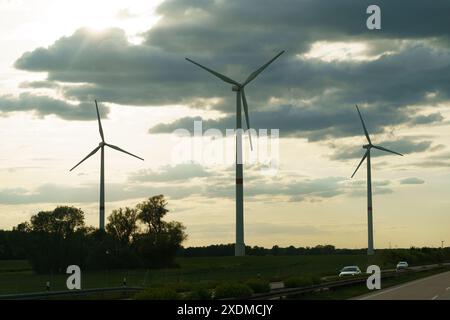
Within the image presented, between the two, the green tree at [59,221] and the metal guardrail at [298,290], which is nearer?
the metal guardrail at [298,290]

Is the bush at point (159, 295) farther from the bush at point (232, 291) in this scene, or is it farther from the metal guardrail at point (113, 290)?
the metal guardrail at point (113, 290)

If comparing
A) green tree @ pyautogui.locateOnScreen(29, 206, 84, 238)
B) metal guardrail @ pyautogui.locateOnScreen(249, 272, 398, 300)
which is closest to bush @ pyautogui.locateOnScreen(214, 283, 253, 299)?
metal guardrail @ pyautogui.locateOnScreen(249, 272, 398, 300)

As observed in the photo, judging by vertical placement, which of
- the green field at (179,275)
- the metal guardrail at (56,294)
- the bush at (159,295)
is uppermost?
the bush at (159,295)

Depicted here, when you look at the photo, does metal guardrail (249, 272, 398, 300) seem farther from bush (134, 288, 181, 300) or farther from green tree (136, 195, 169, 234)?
green tree (136, 195, 169, 234)

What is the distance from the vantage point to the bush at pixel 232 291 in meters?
35.8

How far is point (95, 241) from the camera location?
11975 centimetres

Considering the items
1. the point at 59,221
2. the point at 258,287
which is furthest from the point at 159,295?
the point at 59,221

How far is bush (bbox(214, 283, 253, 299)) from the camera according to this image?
117 ft

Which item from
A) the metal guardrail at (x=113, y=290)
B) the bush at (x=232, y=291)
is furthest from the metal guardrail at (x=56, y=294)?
the bush at (x=232, y=291)

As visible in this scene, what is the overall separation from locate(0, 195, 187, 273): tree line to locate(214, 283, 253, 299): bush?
79708 mm

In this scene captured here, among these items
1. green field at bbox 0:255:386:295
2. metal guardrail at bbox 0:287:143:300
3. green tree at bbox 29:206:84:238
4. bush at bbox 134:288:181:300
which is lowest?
green field at bbox 0:255:386:295

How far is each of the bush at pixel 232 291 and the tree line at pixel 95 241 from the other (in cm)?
7971
